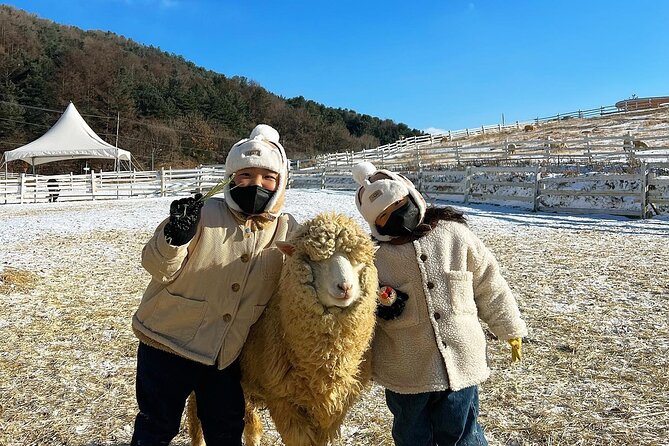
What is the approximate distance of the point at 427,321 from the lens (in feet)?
6.70

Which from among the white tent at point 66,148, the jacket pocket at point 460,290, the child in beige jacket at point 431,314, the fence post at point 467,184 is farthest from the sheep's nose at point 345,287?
the white tent at point 66,148

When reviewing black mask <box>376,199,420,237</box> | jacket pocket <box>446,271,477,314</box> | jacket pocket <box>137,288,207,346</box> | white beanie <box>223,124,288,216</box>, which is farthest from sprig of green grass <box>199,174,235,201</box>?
jacket pocket <box>446,271,477,314</box>

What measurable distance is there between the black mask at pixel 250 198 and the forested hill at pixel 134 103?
160ft

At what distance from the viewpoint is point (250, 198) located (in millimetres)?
2141

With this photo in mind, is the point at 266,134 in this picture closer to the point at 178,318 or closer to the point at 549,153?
Answer: the point at 178,318

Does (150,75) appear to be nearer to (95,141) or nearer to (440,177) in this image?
(95,141)

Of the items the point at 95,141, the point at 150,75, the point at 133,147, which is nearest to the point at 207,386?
the point at 95,141

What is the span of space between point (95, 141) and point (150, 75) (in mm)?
44397

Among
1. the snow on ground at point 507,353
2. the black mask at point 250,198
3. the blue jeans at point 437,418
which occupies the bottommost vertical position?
the snow on ground at point 507,353

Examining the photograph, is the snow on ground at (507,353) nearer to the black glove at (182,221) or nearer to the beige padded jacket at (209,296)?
the beige padded jacket at (209,296)

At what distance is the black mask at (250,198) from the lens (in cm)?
214

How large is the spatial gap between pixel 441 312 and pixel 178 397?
1284mm

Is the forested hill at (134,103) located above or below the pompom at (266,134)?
above

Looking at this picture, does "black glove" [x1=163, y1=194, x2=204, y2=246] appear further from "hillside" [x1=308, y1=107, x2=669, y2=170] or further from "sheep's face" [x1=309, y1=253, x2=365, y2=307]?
"hillside" [x1=308, y1=107, x2=669, y2=170]
